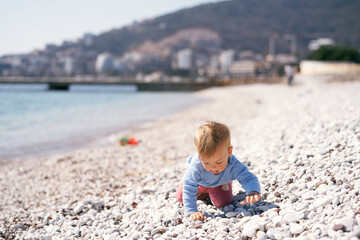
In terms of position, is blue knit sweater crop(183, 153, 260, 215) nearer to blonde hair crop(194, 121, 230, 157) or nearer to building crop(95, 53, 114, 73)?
blonde hair crop(194, 121, 230, 157)

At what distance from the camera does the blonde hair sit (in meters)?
2.91

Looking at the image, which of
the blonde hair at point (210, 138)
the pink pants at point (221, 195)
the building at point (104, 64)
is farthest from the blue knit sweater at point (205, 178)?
the building at point (104, 64)

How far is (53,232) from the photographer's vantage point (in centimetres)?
349

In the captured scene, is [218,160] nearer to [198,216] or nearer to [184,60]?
[198,216]

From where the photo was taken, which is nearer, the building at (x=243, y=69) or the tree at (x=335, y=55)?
the tree at (x=335, y=55)

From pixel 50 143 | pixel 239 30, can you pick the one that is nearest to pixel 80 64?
pixel 239 30

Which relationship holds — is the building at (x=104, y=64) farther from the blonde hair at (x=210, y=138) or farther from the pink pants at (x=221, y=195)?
the blonde hair at (x=210, y=138)

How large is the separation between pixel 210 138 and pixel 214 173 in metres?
0.46

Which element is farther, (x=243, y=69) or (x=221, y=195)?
(x=243, y=69)

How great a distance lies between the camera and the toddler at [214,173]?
2.93m

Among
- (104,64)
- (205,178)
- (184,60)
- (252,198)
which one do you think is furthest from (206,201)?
(184,60)

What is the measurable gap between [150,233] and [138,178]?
99.0 inches

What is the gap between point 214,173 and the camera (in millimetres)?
3188

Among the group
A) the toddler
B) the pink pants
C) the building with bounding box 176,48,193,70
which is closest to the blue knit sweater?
the toddler
